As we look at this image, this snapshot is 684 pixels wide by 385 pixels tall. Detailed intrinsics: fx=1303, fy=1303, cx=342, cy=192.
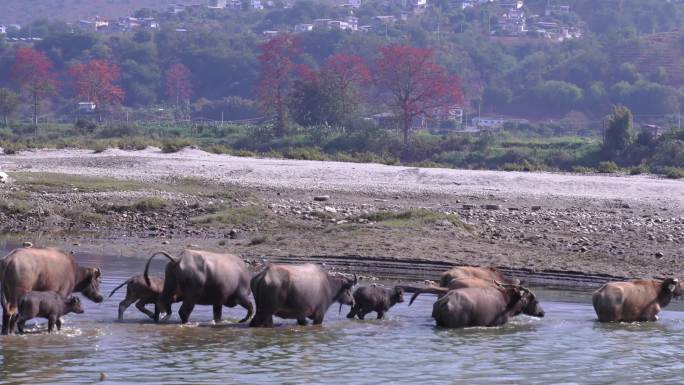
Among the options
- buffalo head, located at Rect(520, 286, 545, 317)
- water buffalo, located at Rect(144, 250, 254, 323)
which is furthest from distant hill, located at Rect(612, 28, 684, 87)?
water buffalo, located at Rect(144, 250, 254, 323)

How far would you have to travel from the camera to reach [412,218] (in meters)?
25.5

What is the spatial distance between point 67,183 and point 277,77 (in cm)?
3231

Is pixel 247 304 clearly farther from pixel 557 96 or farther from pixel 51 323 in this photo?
pixel 557 96

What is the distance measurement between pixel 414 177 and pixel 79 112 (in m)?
54.7

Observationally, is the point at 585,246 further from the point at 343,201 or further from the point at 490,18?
the point at 490,18

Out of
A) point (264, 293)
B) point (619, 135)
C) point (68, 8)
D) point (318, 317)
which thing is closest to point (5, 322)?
point (264, 293)

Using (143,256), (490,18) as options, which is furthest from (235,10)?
(143,256)

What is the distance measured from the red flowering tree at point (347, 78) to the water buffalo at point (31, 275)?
4361cm

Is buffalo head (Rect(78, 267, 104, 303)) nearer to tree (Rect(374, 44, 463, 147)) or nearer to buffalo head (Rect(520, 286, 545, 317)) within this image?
buffalo head (Rect(520, 286, 545, 317))

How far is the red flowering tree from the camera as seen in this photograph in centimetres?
5953

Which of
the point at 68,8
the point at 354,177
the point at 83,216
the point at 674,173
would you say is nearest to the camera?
the point at 83,216

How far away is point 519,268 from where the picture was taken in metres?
21.5

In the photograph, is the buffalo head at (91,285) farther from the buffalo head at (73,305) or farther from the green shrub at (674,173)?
the green shrub at (674,173)

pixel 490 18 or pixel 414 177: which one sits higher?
pixel 490 18
